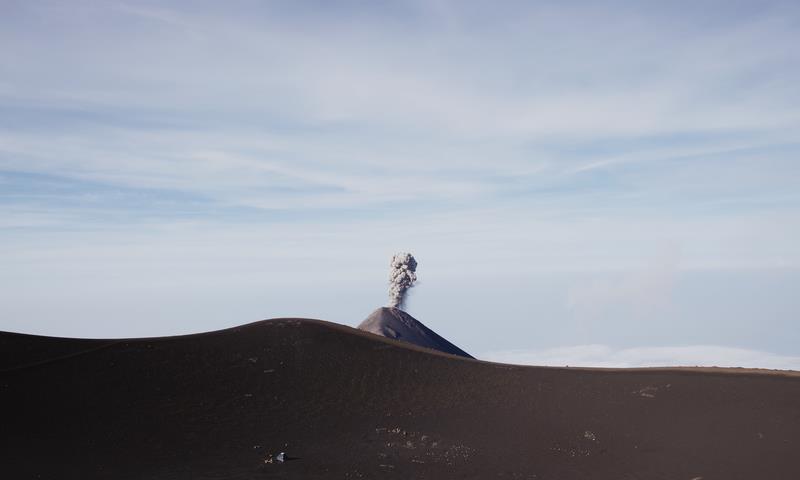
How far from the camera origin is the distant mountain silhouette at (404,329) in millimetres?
76562

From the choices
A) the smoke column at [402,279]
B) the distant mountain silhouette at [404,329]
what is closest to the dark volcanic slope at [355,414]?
the distant mountain silhouette at [404,329]

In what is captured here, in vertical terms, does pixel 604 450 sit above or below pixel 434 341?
below

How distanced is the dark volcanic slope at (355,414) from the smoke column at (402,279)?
54.5m

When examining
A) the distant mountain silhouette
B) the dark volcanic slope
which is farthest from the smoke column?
the dark volcanic slope

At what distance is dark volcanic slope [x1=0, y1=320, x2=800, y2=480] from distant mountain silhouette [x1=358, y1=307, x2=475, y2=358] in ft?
145

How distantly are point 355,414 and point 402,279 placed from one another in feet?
205

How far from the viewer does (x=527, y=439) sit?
23906mm

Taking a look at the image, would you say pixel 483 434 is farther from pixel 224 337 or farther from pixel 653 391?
pixel 224 337

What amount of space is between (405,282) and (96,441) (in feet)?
215

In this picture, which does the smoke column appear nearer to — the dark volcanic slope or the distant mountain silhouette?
the distant mountain silhouette

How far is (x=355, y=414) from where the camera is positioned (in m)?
25.5

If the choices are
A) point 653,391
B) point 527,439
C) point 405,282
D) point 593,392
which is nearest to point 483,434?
point 527,439

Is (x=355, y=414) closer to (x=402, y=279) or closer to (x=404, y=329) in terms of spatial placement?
(x=404, y=329)

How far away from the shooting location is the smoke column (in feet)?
287
